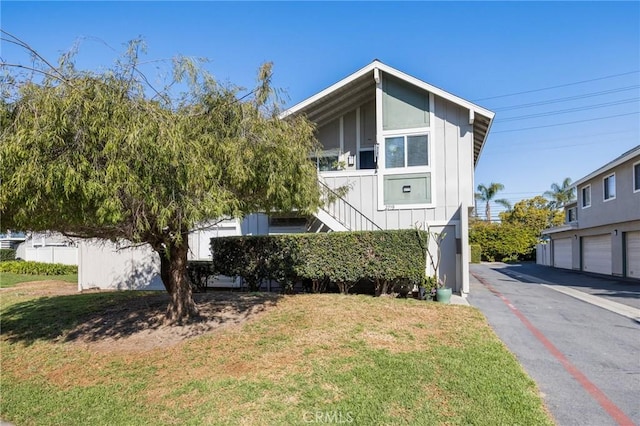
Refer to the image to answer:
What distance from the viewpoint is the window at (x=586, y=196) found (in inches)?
942

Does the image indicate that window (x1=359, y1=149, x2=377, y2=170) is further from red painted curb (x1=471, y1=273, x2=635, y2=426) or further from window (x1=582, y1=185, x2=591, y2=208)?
window (x1=582, y1=185, x2=591, y2=208)

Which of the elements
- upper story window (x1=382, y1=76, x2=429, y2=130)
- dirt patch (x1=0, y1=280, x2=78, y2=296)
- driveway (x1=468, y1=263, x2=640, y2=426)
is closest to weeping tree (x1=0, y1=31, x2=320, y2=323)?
driveway (x1=468, y1=263, x2=640, y2=426)

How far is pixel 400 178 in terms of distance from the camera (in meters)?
13.1

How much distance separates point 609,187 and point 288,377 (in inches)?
916

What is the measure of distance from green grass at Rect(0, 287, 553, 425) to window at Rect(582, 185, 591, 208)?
21.0 meters

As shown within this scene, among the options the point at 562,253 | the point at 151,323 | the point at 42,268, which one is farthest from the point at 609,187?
the point at 42,268

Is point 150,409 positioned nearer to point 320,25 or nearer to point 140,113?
point 140,113

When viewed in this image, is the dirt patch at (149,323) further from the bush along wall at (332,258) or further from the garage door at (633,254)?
the garage door at (633,254)

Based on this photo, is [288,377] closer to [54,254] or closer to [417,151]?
[417,151]

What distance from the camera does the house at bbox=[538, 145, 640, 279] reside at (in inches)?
726

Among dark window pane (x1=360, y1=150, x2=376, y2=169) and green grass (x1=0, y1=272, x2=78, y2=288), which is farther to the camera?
green grass (x1=0, y1=272, x2=78, y2=288)

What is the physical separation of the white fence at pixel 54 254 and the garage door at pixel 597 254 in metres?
31.1

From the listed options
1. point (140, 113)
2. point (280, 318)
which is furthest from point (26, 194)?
point (280, 318)

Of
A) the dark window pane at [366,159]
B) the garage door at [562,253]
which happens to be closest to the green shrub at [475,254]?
the garage door at [562,253]
